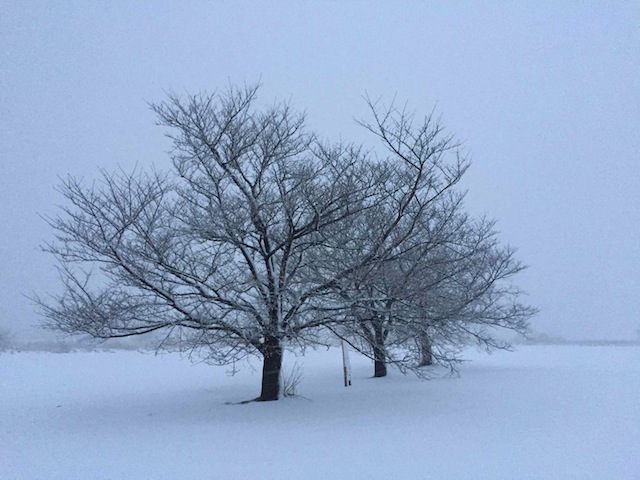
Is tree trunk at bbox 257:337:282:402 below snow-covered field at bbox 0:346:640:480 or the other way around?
the other way around

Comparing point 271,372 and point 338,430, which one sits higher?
point 271,372

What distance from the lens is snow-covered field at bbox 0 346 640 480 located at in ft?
21.4

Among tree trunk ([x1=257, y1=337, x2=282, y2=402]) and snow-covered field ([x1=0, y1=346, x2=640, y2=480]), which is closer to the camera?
snow-covered field ([x1=0, y1=346, x2=640, y2=480])

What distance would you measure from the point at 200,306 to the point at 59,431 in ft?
9.32

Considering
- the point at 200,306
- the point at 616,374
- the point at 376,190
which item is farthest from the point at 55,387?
the point at 616,374

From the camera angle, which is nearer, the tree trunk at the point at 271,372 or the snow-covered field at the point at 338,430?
the snow-covered field at the point at 338,430

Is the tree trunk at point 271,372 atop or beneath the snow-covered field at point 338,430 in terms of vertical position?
atop

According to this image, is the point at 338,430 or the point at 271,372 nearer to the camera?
the point at 338,430

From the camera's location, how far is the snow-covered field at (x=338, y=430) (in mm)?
6520

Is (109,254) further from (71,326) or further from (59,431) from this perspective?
(59,431)

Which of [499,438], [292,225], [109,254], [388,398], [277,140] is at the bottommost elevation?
[499,438]

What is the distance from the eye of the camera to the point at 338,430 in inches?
340

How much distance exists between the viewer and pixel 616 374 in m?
15.4

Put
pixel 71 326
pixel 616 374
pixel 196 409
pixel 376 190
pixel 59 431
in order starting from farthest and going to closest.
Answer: pixel 616 374
pixel 196 409
pixel 376 190
pixel 71 326
pixel 59 431
